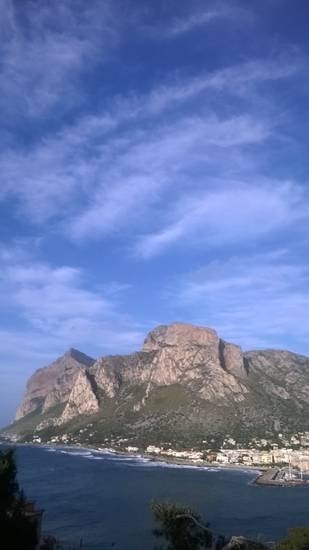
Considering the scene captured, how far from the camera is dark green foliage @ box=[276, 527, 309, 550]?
30.4 metres

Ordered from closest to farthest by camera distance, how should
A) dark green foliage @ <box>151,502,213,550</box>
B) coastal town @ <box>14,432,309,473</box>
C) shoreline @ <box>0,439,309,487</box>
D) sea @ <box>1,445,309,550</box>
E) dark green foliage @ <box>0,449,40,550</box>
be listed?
dark green foliage @ <box>0,449,40,550</box>, dark green foliage @ <box>151,502,213,550</box>, sea @ <box>1,445,309,550</box>, shoreline @ <box>0,439,309,487</box>, coastal town @ <box>14,432,309,473</box>

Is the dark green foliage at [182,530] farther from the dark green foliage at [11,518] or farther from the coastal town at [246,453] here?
the coastal town at [246,453]

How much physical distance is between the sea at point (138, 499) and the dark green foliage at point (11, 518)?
19.9m

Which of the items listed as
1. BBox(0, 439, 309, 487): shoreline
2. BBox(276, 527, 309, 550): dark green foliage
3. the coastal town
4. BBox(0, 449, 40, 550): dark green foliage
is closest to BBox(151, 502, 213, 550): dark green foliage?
BBox(276, 527, 309, 550): dark green foliage

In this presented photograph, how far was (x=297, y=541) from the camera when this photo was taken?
102 ft

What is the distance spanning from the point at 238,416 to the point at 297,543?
162 m

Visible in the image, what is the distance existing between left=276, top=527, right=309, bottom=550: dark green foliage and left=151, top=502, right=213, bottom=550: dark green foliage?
4.39 m

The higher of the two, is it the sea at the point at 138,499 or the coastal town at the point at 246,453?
the coastal town at the point at 246,453

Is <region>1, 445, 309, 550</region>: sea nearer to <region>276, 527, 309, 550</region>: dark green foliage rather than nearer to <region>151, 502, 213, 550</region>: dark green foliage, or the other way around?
<region>151, 502, 213, 550</region>: dark green foliage

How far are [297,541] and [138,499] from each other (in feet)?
214

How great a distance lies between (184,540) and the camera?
107 feet

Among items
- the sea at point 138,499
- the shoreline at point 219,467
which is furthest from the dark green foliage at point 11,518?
the shoreline at point 219,467

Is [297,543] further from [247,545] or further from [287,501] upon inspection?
[287,501]

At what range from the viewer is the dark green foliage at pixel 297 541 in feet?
99.7
